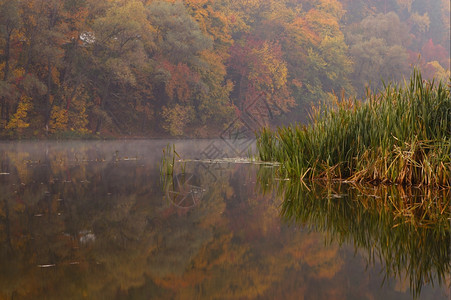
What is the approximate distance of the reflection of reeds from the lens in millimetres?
3133

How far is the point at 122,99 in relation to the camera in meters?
35.1

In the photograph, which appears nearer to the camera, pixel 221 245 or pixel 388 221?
pixel 221 245

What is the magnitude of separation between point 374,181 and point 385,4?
253 ft

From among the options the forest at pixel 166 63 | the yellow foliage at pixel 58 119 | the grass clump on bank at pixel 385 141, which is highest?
the forest at pixel 166 63

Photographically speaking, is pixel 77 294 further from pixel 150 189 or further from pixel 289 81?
pixel 289 81

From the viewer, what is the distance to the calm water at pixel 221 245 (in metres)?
2.72

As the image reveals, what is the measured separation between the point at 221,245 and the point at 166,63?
32.3m

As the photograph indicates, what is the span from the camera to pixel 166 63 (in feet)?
115

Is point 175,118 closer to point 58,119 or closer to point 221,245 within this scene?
point 58,119

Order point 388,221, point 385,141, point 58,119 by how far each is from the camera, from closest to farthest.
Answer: point 388,221
point 385,141
point 58,119

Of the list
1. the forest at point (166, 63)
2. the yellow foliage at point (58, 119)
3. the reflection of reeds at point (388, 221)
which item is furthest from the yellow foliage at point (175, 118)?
the reflection of reeds at point (388, 221)

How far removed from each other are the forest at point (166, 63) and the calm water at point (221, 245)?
42.8 feet

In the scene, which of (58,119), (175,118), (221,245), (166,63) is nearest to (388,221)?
(221,245)

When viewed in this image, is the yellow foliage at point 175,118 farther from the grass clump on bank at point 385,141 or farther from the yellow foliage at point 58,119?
the grass clump on bank at point 385,141
